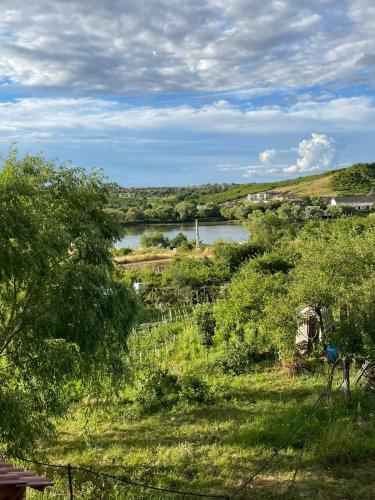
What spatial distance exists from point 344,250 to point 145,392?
7.28 m

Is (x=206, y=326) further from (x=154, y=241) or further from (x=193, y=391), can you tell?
(x=154, y=241)

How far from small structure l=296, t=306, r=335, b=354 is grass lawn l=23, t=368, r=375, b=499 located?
175cm

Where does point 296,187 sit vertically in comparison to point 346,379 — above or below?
above

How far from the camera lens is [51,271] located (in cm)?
721

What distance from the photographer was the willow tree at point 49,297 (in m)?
6.93

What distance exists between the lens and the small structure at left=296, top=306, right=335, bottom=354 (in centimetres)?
1586

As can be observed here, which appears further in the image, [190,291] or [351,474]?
[190,291]

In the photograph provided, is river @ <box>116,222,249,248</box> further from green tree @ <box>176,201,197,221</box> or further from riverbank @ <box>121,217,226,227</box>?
green tree @ <box>176,201,197,221</box>

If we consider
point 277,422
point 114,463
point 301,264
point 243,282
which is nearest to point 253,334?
point 243,282

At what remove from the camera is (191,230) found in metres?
104

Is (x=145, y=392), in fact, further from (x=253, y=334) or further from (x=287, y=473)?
(x=287, y=473)

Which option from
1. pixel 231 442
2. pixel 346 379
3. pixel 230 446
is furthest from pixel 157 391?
pixel 346 379

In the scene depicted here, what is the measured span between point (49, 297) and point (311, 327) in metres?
11.6

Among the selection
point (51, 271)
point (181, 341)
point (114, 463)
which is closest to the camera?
point (51, 271)
